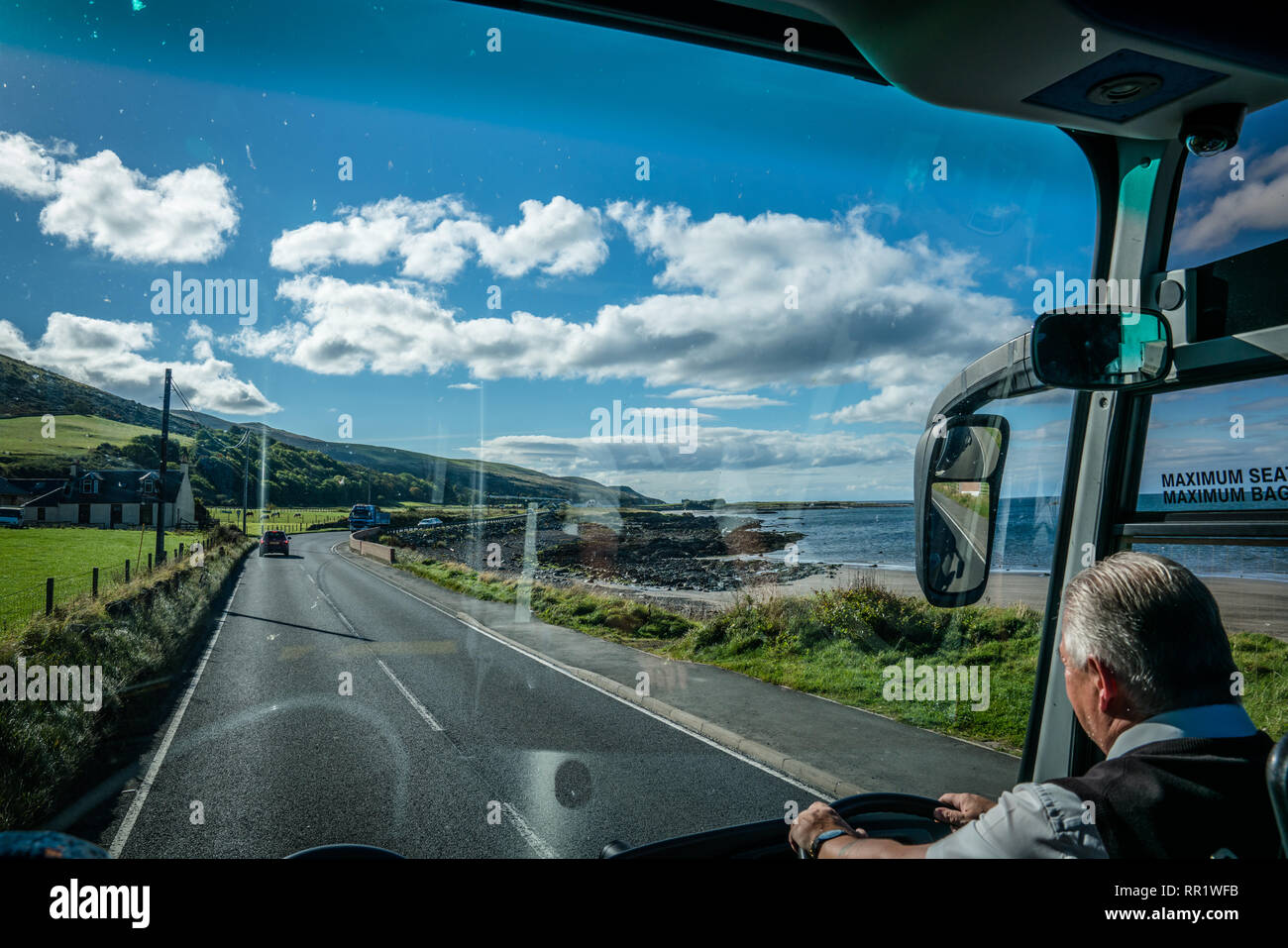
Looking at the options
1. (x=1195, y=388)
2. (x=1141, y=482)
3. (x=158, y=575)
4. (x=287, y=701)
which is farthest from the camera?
(x=287, y=701)

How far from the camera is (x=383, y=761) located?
17.0 ft

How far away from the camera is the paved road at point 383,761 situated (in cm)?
387

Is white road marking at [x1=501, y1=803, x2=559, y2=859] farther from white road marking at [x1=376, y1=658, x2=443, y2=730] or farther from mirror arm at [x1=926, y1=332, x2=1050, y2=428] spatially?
mirror arm at [x1=926, y1=332, x2=1050, y2=428]

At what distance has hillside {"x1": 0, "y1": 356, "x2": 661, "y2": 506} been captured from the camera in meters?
2.49

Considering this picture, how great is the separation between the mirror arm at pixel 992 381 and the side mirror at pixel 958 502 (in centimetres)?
14

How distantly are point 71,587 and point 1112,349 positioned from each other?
4142 millimetres

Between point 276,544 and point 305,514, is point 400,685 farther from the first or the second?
point 305,514

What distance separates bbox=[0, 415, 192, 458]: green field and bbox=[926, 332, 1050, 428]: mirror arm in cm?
321

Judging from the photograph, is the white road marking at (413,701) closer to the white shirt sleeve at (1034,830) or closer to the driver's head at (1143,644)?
the white shirt sleeve at (1034,830)

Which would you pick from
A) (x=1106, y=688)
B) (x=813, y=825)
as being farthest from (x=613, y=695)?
(x=1106, y=688)
